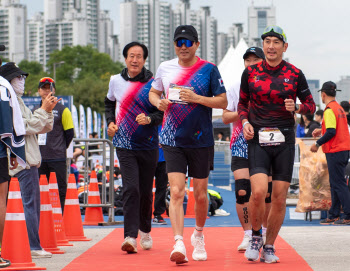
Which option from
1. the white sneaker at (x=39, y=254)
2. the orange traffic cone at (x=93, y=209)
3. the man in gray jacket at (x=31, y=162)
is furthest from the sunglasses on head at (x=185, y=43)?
the orange traffic cone at (x=93, y=209)

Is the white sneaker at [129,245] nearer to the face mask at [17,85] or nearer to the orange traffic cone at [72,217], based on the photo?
the face mask at [17,85]

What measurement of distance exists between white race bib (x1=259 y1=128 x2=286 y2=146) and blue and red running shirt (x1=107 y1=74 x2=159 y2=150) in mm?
1770

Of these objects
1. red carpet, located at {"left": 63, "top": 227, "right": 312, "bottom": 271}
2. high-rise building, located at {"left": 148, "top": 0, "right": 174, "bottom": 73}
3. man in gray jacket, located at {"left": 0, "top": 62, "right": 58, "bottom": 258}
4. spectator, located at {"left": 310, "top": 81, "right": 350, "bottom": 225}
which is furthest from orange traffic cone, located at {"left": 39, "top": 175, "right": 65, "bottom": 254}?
high-rise building, located at {"left": 148, "top": 0, "right": 174, "bottom": 73}

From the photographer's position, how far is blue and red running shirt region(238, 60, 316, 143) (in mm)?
7527

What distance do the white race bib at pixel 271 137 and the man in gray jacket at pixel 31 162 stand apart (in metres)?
2.14

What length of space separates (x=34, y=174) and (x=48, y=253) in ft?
2.78

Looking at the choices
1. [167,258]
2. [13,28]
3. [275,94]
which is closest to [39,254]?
[167,258]

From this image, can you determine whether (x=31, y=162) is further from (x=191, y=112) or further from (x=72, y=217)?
(x=72, y=217)

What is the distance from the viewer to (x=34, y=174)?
27.2 feet

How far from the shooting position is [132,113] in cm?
895

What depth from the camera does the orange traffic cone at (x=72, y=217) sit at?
10789 mm

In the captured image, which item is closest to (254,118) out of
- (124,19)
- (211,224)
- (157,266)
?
(157,266)

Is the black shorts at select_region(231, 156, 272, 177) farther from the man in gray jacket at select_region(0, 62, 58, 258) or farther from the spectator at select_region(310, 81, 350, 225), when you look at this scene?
the spectator at select_region(310, 81, 350, 225)

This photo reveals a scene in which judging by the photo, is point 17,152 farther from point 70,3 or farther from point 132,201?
point 70,3
